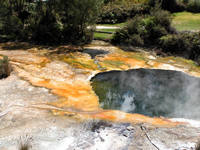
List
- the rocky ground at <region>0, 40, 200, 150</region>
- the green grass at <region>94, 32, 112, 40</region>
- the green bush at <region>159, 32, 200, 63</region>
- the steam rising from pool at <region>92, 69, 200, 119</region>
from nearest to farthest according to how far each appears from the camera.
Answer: the rocky ground at <region>0, 40, 200, 150</region> → the steam rising from pool at <region>92, 69, 200, 119</region> → the green bush at <region>159, 32, 200, 63</region> → the green grass at <region>94, 32, 112, 40</region>

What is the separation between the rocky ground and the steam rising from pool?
1.65 ft

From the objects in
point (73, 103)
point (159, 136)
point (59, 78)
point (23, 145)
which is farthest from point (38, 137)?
point (59, 78)

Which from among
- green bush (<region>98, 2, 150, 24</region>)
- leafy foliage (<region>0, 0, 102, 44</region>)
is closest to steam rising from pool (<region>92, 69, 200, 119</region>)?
leafy foliage (<region>0, 0, 102, 44</region>)

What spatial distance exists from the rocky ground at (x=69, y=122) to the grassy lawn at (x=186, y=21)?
362 inches

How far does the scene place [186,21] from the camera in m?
15.8

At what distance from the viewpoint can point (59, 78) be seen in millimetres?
7652

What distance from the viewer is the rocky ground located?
429cm

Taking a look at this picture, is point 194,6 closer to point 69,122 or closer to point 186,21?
point 186,21

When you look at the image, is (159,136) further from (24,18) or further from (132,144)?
(24,18)

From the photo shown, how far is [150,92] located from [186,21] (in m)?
10.8

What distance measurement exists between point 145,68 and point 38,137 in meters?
6.06

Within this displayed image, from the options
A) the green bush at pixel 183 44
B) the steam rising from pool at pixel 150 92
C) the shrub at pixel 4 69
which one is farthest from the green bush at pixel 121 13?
the shrub at pixel 4 69

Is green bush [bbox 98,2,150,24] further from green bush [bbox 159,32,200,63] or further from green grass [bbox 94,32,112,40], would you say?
green bush [bbox 159,32,200,63]

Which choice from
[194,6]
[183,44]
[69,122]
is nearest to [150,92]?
[69,122]
